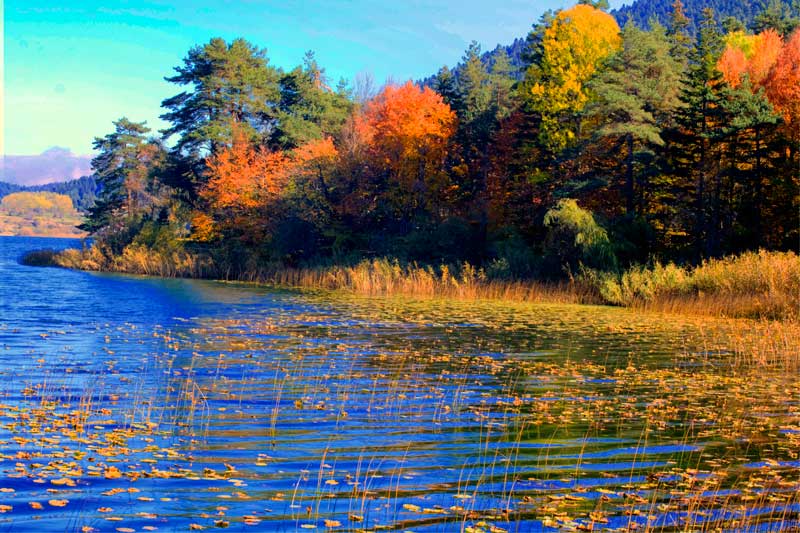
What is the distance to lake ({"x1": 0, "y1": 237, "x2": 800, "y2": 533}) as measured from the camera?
723cm

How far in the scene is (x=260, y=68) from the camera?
64750 millimetres

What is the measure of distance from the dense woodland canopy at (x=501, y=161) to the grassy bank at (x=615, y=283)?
1543 millimetres

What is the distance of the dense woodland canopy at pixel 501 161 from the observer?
36.2m

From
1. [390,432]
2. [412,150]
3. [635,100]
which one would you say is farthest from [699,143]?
[390,432]

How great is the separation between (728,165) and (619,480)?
32.9 metres

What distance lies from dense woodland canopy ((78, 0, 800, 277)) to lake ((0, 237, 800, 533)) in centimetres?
1676

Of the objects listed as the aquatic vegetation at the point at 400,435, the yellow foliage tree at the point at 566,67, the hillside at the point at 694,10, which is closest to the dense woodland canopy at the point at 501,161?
the yellow foliage tree at the point at 566,67

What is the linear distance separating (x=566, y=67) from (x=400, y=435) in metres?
39.4

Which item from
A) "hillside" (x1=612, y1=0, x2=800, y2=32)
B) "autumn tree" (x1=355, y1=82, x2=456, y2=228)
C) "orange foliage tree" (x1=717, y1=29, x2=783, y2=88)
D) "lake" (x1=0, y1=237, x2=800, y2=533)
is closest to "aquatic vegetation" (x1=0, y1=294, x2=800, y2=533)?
"lake" (x1=0, y1=237, x2=800, y2=533)

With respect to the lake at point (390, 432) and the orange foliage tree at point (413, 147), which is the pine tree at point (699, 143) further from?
the lake at point (390, 432)

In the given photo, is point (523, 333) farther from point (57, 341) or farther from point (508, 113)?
point (508, 113)

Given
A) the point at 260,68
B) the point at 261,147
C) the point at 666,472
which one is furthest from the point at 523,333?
the point at 260,68

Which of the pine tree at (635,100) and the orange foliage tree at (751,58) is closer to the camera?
the pine tree at (635,100)

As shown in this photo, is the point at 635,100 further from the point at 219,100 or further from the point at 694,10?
the point at 694,10
